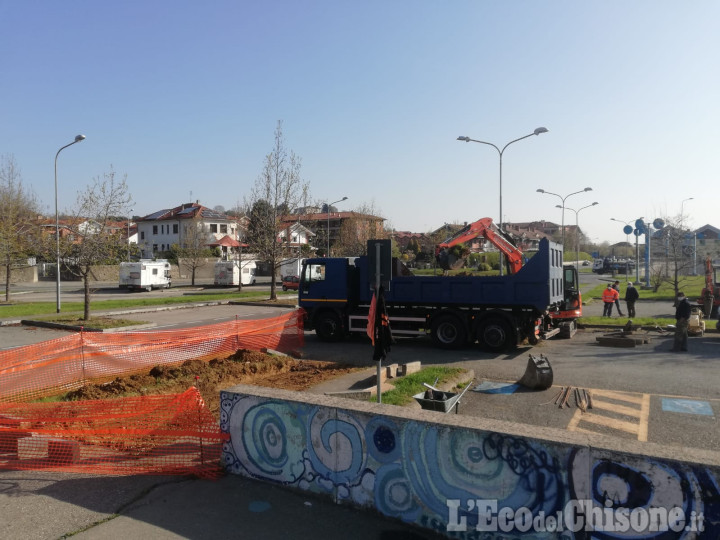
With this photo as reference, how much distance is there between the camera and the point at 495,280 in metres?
14.2

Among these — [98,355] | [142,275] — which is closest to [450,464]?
[98,355]

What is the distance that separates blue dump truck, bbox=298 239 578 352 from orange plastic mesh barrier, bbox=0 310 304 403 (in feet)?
11.2

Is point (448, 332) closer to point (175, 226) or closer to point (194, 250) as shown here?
point (194, 250)

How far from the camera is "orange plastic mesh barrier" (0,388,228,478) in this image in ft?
18.7

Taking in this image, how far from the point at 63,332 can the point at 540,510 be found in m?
19.0

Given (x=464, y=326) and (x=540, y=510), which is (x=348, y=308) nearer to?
(x=464, y=326)

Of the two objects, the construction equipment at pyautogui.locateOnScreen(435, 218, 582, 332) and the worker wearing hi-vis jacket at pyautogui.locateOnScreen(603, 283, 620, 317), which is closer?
the construction equipment at pyautogui.locateOnScreen(435, 218, 582, 332)

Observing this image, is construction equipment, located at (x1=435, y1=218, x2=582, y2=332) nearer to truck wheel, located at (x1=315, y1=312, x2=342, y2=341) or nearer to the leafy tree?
truck wheel, located at (x1=315, y1=312, x2=342, y2=341)

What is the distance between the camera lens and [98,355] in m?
10.1

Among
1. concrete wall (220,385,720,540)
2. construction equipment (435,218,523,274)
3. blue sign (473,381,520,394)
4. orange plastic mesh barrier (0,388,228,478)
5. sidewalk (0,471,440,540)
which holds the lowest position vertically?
blue sign (473,381,520,394)

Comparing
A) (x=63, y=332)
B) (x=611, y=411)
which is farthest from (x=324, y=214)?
(x=611, y=411)

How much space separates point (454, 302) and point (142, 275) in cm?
3064

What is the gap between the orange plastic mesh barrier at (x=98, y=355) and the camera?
8.81 m

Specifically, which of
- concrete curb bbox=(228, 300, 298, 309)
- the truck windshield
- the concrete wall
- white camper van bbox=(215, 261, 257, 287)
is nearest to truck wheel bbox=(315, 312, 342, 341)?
A: the truck windshield
